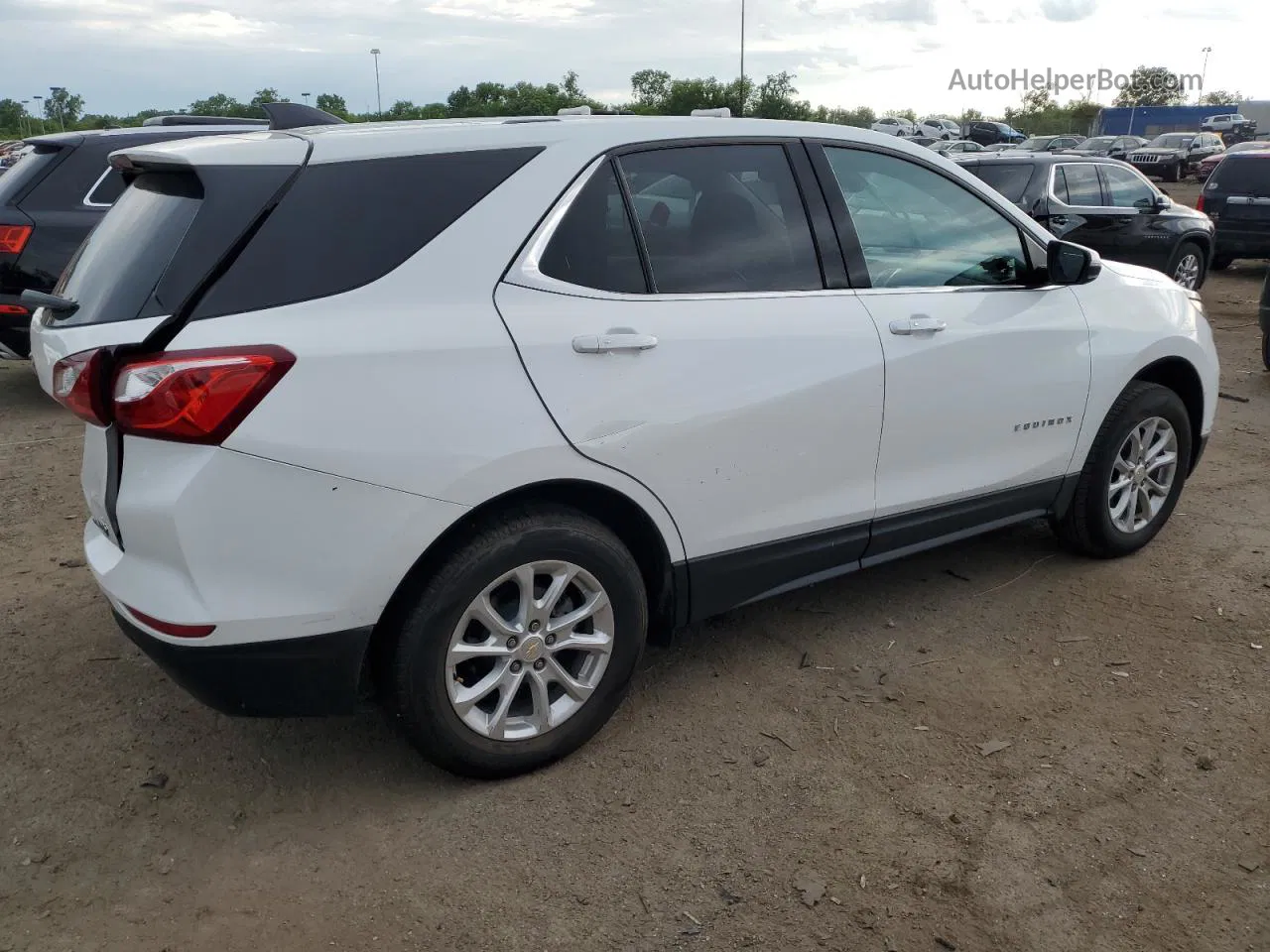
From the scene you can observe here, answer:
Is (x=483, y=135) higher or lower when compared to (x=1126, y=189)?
higher

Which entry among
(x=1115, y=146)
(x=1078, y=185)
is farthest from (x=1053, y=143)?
(x=1078, y=185)

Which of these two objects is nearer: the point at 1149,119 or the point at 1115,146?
the point at 1115,146

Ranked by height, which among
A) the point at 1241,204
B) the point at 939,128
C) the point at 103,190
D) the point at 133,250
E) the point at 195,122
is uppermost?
the point at 195,122

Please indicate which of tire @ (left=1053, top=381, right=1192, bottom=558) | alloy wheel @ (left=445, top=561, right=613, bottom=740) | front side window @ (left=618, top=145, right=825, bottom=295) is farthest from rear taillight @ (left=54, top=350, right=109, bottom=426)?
tire @ (left=1053, top=381, right=1192, bottom=558)

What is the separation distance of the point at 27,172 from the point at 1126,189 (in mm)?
10067

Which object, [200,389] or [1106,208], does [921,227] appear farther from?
[1106,208]

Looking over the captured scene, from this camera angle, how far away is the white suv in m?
2.54

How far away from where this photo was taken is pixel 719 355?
3145mm

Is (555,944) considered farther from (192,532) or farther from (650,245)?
(650,245)

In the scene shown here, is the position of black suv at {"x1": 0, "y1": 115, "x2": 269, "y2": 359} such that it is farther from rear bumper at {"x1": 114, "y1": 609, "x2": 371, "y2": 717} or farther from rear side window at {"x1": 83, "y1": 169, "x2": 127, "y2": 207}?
rear bumper at {"x1": 114, "y1": 609, "x2": 371, "y2": 717}

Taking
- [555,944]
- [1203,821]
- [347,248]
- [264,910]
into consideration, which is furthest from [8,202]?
[1203,821]

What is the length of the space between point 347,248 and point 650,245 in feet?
2.95

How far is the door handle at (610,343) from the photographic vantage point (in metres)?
2.90

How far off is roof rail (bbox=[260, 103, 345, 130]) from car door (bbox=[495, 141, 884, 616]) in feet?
3.23
